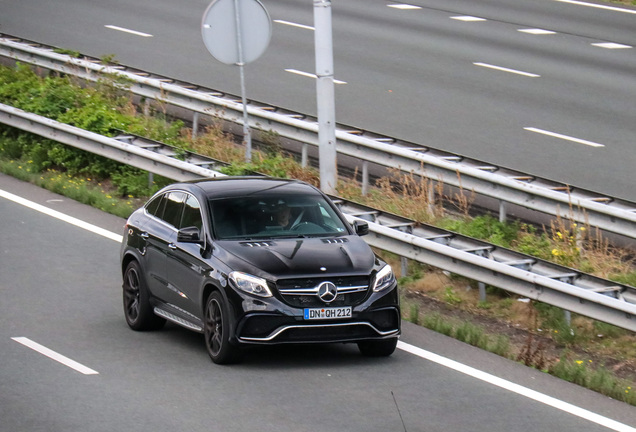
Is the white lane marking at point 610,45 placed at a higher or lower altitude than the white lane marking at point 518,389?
lower

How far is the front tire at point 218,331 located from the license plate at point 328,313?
675mm

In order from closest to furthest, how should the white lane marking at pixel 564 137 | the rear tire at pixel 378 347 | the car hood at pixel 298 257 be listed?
the car hood at pixel 298 257, the rear tire at pixel 378 347, the white lane marking at pixel 564 137

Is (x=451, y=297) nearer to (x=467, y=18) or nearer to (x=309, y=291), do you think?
(x=309, y=291)

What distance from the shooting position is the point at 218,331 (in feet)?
36.1

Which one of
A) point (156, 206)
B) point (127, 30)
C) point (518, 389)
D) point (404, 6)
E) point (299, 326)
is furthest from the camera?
point (404, 6)

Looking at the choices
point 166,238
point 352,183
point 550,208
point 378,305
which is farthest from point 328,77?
point 378,305

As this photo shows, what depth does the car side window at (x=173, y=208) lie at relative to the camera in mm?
12257

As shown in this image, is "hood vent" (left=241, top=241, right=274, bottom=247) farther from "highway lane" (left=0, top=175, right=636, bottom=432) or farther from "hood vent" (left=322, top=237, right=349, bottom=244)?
"highway lane" (left=0, top=175, right=636, bottom=432)

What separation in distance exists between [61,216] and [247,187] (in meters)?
6.02

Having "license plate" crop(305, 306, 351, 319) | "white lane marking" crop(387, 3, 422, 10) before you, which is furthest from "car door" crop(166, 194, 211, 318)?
"white lane marking" crop(387, 3, 422, 10)

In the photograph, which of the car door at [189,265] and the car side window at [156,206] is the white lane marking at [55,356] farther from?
the car side window at [156,206]

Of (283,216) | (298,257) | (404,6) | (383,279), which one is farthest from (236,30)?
(404,6)

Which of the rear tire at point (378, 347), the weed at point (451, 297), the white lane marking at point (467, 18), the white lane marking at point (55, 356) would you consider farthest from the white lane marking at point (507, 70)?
the white lane marking at point (55, 356)

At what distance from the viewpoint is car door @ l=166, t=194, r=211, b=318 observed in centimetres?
1134
